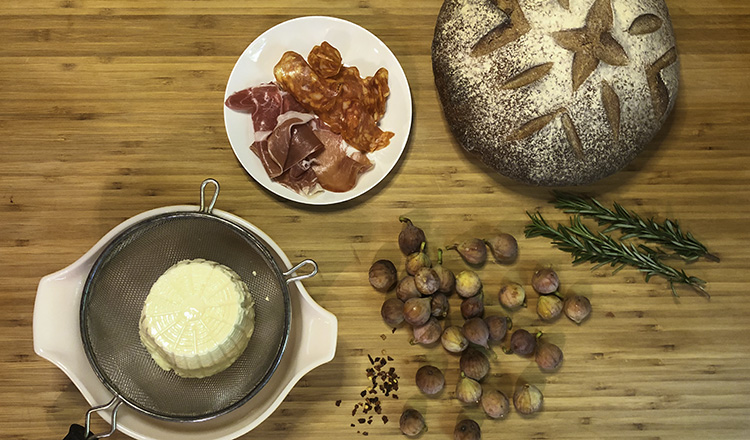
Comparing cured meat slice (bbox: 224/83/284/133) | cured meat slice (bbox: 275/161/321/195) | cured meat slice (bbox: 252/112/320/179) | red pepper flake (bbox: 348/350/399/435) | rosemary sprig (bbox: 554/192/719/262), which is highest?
cured meat slice (bbox: 224/83/284/133)

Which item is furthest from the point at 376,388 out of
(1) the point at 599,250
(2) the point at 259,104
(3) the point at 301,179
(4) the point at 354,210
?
(2) the point at 259,104

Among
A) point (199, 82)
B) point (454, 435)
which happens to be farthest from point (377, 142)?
point (454, 435)

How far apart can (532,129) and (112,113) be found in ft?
3.33

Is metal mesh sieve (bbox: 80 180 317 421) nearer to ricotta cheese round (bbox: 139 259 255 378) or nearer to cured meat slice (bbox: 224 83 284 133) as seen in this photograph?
ricotta cheese round (bbox: 139 259 255 378)

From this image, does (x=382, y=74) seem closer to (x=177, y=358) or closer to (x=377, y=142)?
(x=377, y=142)

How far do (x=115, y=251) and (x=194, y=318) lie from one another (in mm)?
233

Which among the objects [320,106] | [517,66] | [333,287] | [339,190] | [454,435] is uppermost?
[517,66]

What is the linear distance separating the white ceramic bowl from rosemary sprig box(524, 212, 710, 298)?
585mm

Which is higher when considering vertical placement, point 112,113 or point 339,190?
point 112,113

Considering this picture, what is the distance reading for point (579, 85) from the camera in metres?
1.21

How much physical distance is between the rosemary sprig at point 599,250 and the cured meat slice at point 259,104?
0.69 meters

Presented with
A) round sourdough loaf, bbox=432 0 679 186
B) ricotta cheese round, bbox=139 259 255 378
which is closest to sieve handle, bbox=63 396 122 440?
ricotta cheese round, bbox=139 259 255 378

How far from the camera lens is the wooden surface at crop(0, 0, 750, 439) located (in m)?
1.40

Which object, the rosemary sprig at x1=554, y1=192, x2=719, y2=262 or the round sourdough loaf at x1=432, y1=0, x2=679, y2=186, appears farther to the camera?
the rosemary sprig at x1=554, y1=192, x2=719, y2=262
